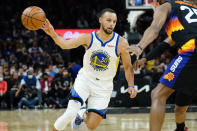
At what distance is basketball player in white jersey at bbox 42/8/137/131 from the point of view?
18.3 ft

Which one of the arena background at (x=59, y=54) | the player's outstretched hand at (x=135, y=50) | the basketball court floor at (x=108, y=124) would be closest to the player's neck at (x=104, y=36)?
the player's outstretched hand at (x=135, y=50)

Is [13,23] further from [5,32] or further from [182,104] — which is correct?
[182,104]

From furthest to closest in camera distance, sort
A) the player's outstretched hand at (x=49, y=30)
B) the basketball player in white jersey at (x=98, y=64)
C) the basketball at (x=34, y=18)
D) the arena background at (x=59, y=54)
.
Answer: the arena background at (x=59, y=54) < the basketball at (x=34, y=18) < the basketball player in white jersey at (x=98, y=64) < the player's outstretched hand at (x=49, y=30)

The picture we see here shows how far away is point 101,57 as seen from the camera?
221 inches

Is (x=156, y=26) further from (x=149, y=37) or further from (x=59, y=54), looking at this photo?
(x=59, y=54)

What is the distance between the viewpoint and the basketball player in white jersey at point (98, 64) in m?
5.59

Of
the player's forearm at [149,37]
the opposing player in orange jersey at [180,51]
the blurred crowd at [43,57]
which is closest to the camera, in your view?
the player's forearm at [149,37]

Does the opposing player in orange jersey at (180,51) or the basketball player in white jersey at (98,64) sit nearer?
the opposing player in orange jersey at (180,51)

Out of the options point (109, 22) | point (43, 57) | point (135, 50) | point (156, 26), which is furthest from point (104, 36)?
point (43, 57)

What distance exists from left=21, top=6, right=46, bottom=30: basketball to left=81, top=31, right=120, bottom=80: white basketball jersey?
78 centimetres

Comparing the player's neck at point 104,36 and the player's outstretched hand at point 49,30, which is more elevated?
the player's outstretched hand at point 49,30

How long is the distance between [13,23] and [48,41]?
2718 mm

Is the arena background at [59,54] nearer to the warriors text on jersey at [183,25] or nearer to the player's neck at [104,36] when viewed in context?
the player's neck at [104,36]

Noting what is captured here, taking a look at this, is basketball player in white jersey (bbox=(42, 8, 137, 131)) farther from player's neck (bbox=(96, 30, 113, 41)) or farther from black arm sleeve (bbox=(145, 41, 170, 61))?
black arm sleeve (bbox=(145, 41, 170, 61))
